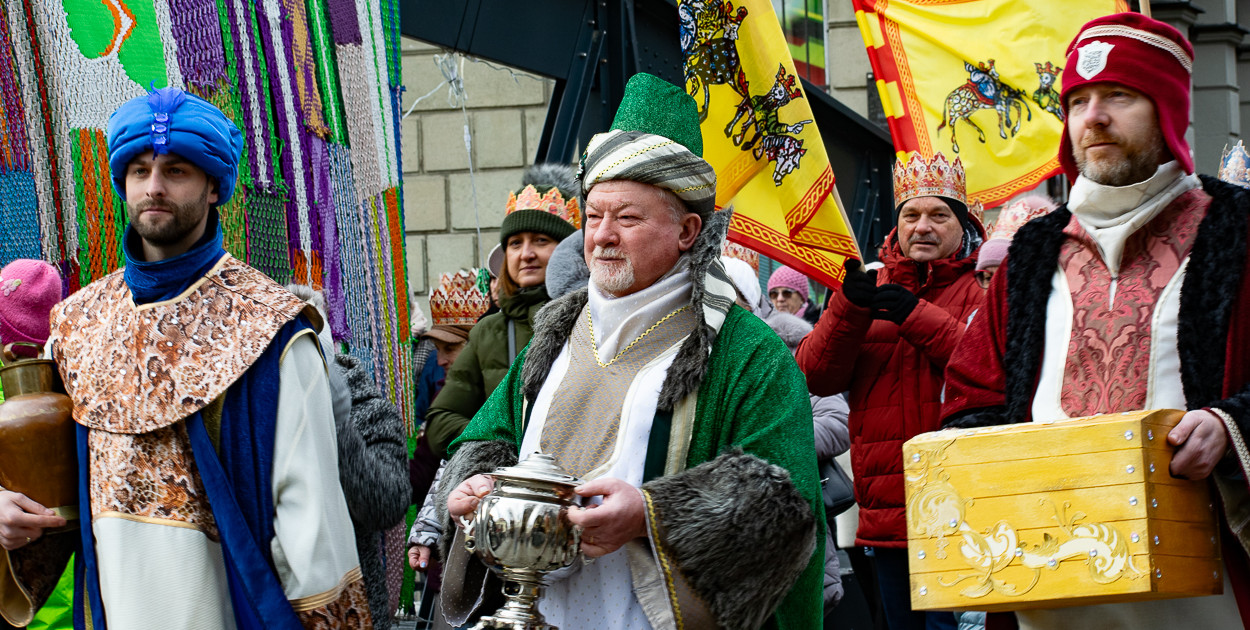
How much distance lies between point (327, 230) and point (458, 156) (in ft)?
24.7

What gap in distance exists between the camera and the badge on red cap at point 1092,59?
312 centimetres

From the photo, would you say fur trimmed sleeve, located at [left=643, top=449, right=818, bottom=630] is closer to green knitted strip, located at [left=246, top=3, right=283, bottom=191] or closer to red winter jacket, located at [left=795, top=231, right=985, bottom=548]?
red winter jacket, located at [left=795, top=231, right=985, bottom=548]

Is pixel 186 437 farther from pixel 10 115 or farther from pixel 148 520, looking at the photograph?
pixel 10 115

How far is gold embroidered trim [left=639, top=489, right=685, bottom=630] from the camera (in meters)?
2.77

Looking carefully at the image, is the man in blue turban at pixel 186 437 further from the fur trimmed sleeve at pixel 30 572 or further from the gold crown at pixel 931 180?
the gold crown at pixel 931 180

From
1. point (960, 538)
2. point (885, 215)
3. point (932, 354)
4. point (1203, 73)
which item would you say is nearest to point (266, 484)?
point (960, 538)

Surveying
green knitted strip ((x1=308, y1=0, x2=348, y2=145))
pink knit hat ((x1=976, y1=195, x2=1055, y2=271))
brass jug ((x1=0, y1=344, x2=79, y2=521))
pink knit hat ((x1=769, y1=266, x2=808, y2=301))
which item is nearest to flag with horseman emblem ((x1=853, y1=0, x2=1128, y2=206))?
pink knit hat ((x1=976, y1=195, x2=1055, y2=271))

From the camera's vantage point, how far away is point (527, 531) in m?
2.56

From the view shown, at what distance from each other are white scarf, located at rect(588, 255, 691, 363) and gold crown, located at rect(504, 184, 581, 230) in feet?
6.72

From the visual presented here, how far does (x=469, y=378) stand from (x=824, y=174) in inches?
70.6

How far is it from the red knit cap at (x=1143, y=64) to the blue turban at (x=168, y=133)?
6.42 ft

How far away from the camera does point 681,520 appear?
109 inches

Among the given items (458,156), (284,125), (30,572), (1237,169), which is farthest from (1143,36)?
(458,156)

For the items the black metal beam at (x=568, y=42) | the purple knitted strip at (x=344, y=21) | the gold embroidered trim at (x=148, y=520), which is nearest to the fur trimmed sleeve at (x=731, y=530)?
the gold embroidered trim at (x=148, y=520)
